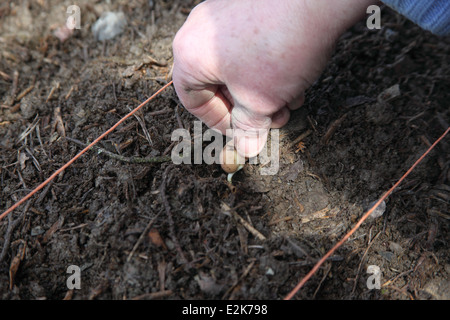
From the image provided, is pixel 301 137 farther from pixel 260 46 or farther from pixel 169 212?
pixel 169 212

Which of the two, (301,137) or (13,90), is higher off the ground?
(13,90)

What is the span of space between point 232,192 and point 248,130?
0.32 meters

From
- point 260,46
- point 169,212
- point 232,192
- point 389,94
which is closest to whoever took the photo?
point 260,46

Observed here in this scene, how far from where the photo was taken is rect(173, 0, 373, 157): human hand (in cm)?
143

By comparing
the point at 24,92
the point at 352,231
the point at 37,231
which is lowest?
the point at 352,231

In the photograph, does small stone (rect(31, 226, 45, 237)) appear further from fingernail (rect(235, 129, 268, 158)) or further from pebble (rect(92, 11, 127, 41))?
pebble (rect(92, 11, 127, 41))

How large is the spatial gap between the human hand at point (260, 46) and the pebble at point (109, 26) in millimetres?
1213

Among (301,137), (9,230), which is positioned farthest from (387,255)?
(9,230)

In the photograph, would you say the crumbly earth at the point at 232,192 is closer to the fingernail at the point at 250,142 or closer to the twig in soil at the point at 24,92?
the twig in soil at the point at 24,92

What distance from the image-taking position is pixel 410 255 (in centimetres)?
168

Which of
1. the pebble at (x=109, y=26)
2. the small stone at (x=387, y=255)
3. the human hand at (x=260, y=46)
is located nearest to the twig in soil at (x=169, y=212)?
the human hand at (x=260, y=46)

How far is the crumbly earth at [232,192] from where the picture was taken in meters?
1.57

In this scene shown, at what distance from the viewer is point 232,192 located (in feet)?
5.71
